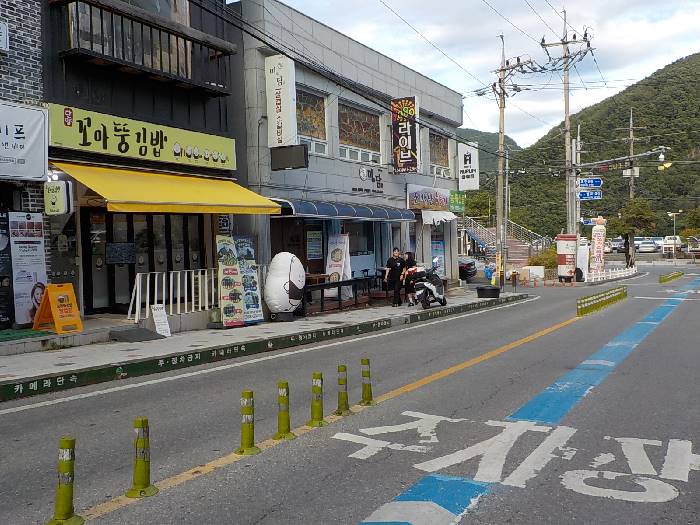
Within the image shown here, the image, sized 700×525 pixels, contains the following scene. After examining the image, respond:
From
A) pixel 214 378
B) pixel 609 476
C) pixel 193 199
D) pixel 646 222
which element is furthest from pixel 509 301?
pixel 646 222

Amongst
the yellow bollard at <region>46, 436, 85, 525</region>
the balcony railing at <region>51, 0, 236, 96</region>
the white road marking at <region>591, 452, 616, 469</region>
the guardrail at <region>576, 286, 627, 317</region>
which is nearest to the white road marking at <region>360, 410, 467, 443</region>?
the white road marking at <region>591, 452, 616, 469</region>

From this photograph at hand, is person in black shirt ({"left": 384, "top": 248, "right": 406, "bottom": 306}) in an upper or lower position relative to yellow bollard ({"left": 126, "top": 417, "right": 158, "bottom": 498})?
upper

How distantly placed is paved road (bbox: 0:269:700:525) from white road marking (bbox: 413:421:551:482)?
2cm

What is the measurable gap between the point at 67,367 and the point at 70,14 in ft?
23.8

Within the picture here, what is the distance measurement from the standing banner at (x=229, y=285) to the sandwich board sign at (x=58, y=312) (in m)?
3.30

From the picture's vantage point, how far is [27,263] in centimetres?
1174

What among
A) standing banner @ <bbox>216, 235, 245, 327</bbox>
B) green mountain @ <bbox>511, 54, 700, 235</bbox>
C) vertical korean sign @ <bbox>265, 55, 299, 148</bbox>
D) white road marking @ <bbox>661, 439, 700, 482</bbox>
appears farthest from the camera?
green mountain @ <bbox>511, 54, 700, 235</bbox>

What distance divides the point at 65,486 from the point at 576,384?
6.51 meters

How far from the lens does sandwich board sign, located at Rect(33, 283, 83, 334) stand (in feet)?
37.5

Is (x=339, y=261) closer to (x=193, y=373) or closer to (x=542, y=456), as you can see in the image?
(x=193, y=373)

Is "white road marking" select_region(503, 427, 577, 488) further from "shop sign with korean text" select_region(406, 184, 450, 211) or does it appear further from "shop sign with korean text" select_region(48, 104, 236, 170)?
"shop sign with korean text" select_region(406, 184, 450, 211)

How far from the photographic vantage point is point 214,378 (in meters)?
9.34

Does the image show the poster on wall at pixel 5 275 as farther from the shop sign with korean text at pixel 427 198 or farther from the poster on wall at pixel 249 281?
the shop sign with korean text at pixel 427 198

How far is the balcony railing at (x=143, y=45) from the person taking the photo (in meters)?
12.8
